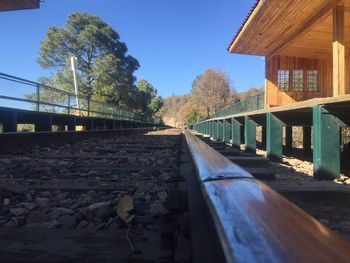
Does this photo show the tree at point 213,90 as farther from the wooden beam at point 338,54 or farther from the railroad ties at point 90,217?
the railroad ties at point 90,217

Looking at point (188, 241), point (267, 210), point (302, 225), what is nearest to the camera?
point (302, 225)

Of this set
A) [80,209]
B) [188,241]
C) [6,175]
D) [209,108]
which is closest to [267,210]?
[188,241]

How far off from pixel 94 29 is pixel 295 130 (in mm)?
36086

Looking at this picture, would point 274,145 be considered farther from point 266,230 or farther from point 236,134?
point 266,230

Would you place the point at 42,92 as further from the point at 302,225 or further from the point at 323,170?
the point at 302,225

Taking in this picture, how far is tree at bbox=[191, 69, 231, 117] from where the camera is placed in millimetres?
85363

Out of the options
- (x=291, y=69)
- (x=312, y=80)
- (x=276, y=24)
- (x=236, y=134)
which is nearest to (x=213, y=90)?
(x=291, y=69)

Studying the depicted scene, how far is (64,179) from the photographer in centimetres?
512

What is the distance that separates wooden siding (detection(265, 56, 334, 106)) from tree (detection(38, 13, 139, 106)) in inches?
1218

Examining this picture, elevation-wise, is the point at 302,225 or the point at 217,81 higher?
Answer: the point at 217,81

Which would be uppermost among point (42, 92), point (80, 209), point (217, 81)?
point (217, 81)

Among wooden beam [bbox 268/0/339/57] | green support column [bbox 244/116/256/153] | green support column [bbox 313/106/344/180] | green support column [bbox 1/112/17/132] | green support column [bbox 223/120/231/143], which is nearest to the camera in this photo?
green support column [bbox 313/106/344/180]

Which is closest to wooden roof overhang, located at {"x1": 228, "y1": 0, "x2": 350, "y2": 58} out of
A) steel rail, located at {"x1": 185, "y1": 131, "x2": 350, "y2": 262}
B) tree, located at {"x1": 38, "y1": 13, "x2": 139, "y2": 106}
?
steel rail, located at {"x1": 185, "y1": 131, "x2": 350, "y2": 262}

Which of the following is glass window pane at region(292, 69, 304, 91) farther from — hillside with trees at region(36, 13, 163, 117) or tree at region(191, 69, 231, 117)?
tree at region(191, 69, 231, 117)
